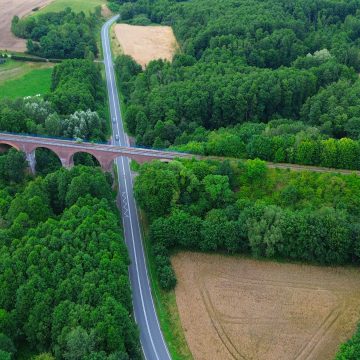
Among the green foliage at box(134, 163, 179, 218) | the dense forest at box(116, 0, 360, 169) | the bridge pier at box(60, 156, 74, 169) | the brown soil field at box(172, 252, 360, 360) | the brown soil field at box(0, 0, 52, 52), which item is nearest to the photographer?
the brown soil field at box(172, 252, 360, 360)

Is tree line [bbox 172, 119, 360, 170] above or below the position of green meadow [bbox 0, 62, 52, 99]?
below

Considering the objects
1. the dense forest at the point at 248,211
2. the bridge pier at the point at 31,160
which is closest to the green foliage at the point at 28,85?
the bridge pier at the point at 31,160

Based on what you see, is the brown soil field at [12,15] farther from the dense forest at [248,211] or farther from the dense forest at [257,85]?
the dense forest at [248,211]

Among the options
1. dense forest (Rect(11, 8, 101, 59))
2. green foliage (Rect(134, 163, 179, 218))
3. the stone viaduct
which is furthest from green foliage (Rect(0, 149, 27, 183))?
dense forest (Rect(11, 8, 101, 59))

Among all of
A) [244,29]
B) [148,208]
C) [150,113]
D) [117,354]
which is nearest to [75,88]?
[150,113]

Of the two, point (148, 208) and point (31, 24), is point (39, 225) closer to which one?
point (148, 208)

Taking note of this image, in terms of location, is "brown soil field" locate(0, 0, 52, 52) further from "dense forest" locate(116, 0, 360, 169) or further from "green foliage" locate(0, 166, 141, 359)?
"green foliage" locate(0, 166, 141, 359)

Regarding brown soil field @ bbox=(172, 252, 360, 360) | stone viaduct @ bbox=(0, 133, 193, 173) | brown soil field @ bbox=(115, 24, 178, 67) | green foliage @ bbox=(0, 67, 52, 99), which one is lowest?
brown soil field @ bbox=(172, 252, 360, 360)
